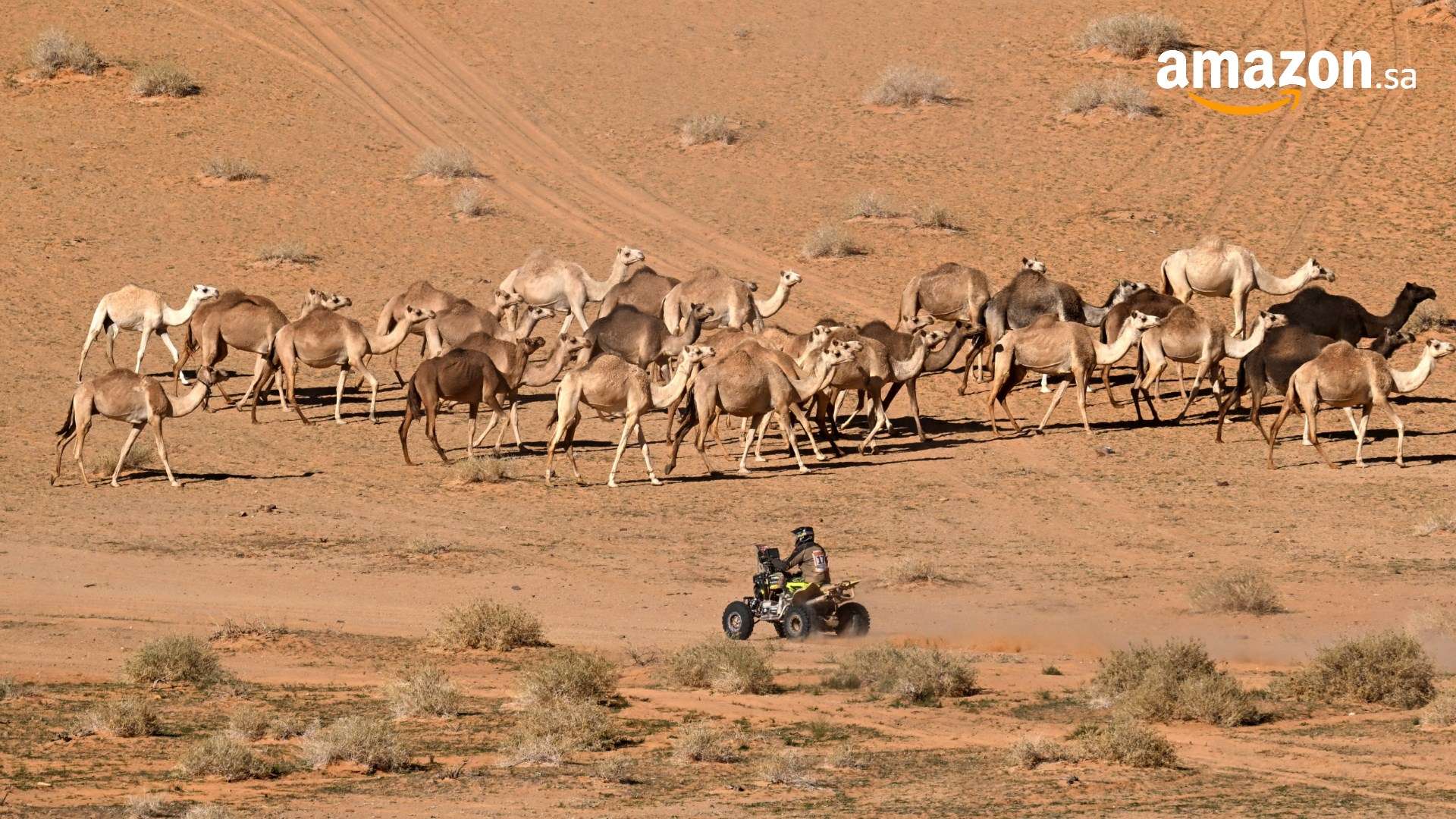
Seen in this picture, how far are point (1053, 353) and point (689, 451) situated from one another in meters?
4.89

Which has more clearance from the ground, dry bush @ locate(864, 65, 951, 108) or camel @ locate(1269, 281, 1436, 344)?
dry bush @ locate(864, 65, 951, 108)

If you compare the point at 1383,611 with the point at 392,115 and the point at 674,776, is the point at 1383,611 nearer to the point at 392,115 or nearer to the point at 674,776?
the point at 674,776

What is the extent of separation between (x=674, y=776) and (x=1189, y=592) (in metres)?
7.32

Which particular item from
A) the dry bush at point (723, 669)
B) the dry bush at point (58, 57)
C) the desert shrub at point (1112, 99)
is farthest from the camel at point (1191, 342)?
the dry bush at point (58, 57)

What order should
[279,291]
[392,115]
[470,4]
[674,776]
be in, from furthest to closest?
[470,4]
[392,115]
[279,291]
[674,776]

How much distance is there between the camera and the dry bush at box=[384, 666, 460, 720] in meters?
13.7

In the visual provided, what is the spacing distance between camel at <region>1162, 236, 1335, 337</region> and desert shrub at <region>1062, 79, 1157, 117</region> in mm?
12949

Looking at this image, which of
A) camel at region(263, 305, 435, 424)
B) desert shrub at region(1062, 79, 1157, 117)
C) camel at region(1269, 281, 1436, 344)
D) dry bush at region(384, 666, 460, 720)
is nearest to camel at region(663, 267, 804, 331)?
camel at region(263, 305, 435, 424)

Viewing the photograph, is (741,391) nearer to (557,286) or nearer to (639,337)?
(639,337)

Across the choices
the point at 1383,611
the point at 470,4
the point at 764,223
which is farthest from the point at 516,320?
the point at 470,4

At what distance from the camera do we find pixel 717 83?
45062 millimetres

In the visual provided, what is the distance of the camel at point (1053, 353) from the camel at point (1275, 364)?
1521mm

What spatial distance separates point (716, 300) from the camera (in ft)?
91.8

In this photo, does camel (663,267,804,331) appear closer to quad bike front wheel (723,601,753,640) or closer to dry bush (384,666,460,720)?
quad bike front wheel (723,601,753,640)
